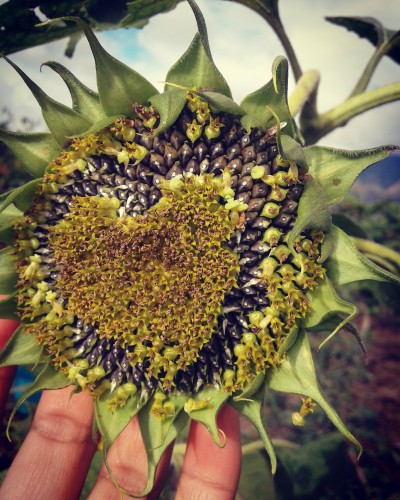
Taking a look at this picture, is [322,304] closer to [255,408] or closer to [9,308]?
[255,408]

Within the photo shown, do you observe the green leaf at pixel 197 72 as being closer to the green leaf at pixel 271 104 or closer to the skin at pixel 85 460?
the green leaf at pixel 271 104

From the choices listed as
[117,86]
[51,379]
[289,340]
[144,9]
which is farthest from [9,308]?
[144,9]

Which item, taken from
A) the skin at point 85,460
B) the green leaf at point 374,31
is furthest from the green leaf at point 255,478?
the green leaf at point 374,31

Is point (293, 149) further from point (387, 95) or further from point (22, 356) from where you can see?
point (22, 356)

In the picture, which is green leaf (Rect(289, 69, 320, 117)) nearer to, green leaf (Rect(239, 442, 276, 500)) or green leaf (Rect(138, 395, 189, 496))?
green leaf (Rect(138, 395, 189, 496))

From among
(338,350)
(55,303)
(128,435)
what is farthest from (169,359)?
(338,350)

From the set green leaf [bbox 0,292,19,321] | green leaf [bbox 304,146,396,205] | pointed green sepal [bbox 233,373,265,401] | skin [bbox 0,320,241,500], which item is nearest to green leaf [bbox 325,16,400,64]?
green leaf [bbox 304,146,396,205]

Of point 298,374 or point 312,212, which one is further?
point 298,374

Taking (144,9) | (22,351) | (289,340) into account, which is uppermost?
(144,9)
